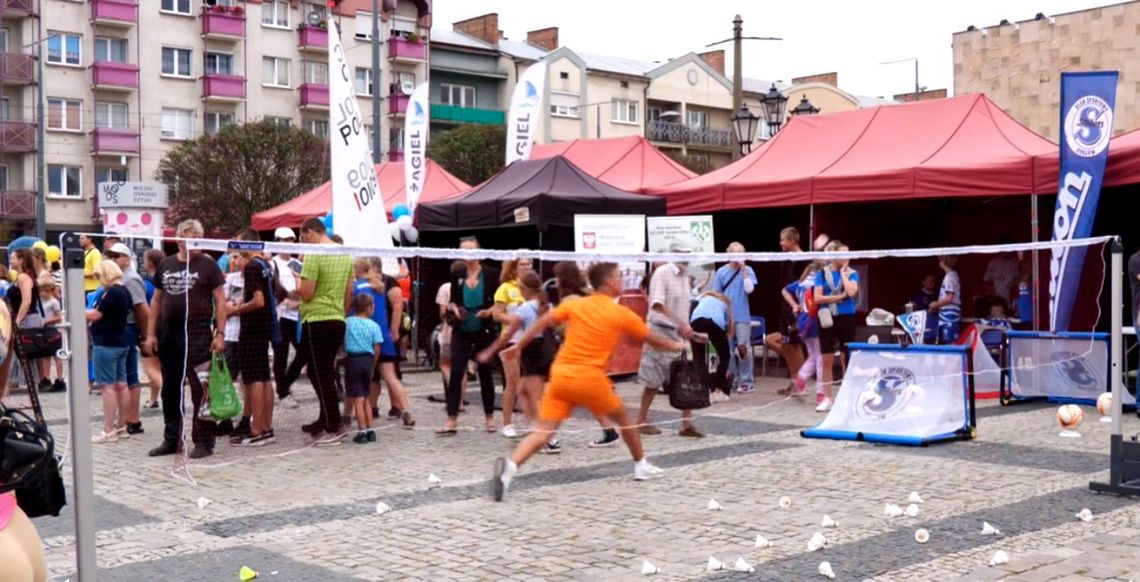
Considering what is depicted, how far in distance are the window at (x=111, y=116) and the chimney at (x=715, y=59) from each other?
38.0 meters

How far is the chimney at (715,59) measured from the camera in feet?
258

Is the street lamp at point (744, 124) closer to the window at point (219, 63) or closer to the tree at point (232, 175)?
the tree at point (232, 175)

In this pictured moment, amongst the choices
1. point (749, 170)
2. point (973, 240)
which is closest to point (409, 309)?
point (749, 170)

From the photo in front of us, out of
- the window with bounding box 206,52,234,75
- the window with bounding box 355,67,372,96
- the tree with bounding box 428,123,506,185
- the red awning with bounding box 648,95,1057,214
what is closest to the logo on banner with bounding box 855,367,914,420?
the red awning with bounding box 648,95,1057,214

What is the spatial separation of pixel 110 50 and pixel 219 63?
523 centimetres

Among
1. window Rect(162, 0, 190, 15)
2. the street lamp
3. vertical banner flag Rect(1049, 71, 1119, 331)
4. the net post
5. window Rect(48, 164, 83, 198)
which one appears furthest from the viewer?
window Rect(162, 0, 190, 15)

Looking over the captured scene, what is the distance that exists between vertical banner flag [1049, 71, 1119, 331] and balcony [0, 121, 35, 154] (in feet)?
150

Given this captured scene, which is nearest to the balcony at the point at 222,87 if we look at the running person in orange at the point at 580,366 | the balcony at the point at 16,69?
the balcony at the point at 16,69

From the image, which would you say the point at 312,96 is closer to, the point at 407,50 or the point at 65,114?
the point at 407,50

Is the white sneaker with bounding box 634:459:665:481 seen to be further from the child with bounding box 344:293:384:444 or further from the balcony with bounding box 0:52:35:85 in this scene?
the balcony with bounding box 0:52:35:85

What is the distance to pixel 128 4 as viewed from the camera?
174 ft

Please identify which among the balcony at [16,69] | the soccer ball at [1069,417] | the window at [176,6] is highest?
the window at [176,6]

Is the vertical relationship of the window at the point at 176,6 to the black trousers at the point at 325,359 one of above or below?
above

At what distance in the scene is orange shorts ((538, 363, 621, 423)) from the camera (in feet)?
26.5
